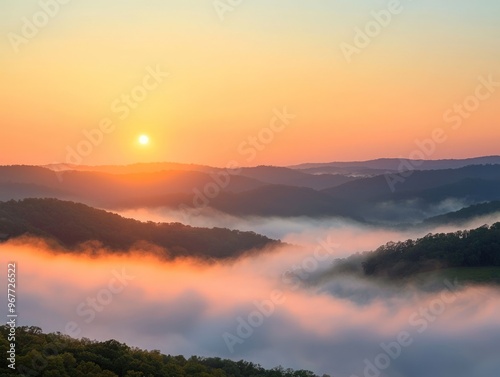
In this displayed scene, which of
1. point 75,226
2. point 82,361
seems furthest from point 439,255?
point 75,226

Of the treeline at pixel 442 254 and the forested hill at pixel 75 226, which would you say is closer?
the treeline at pixel 442 254

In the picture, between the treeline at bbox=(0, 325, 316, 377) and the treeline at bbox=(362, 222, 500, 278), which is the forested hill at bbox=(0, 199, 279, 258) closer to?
the treeline at bbox=(362, 222, 500, 278)

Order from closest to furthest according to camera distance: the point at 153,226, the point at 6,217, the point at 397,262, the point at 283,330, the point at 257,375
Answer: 1. the point at 257,375
2. the point at 397,262
3. the point at 283,330
4. the point at 6,217
5. the point at 153,226

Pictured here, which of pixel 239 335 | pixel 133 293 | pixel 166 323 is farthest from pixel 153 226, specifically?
pixel 239 335

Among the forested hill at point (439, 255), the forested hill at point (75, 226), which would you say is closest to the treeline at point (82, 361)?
the forested hill at point (439, 255)

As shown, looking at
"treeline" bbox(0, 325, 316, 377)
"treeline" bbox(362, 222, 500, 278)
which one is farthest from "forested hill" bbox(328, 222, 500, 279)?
"treeline" bbox(0, 325, 316, 377)

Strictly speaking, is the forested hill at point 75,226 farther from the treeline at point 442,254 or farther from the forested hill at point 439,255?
the treeline at point 442,254

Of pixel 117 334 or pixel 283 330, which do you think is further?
pixel 283 330

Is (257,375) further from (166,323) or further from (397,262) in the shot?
(166,323)
